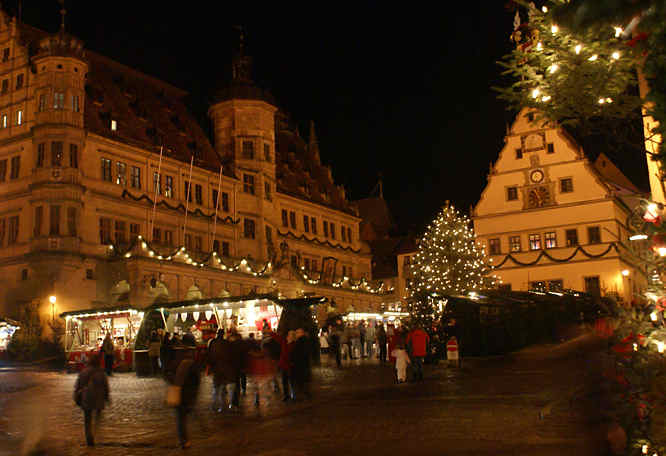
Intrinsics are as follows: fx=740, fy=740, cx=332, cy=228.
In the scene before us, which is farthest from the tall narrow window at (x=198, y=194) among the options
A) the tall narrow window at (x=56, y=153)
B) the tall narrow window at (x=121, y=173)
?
the tall narrow window at (x=56, y=153)

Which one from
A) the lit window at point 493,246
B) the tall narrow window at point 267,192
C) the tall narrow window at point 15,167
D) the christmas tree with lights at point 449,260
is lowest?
the christmas tree with lights at point 449,260

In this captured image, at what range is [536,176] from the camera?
53.5m

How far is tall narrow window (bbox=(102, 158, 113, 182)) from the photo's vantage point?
43.7m

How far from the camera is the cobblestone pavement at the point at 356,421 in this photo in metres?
10.7

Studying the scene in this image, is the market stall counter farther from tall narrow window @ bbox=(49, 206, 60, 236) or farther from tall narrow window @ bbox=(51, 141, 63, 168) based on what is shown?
tall narrow window @ bbox=(51, 141, 63, 168)

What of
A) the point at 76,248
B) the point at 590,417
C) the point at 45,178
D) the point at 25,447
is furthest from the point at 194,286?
the point at 590,417

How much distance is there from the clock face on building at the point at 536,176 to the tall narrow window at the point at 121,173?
28.4m

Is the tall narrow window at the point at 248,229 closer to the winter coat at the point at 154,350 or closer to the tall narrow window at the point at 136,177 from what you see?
the tall narrow window at the point at 136,177

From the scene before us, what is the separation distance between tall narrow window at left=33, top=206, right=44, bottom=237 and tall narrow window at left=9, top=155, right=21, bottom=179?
3.44 meters

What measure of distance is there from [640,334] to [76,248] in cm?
3664

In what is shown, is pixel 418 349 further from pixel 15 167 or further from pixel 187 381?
pixel 15 167

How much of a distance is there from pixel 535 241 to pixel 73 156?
31960 mm

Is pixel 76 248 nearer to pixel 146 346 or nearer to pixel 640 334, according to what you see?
pixel 146 346

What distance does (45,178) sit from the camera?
135 ft
